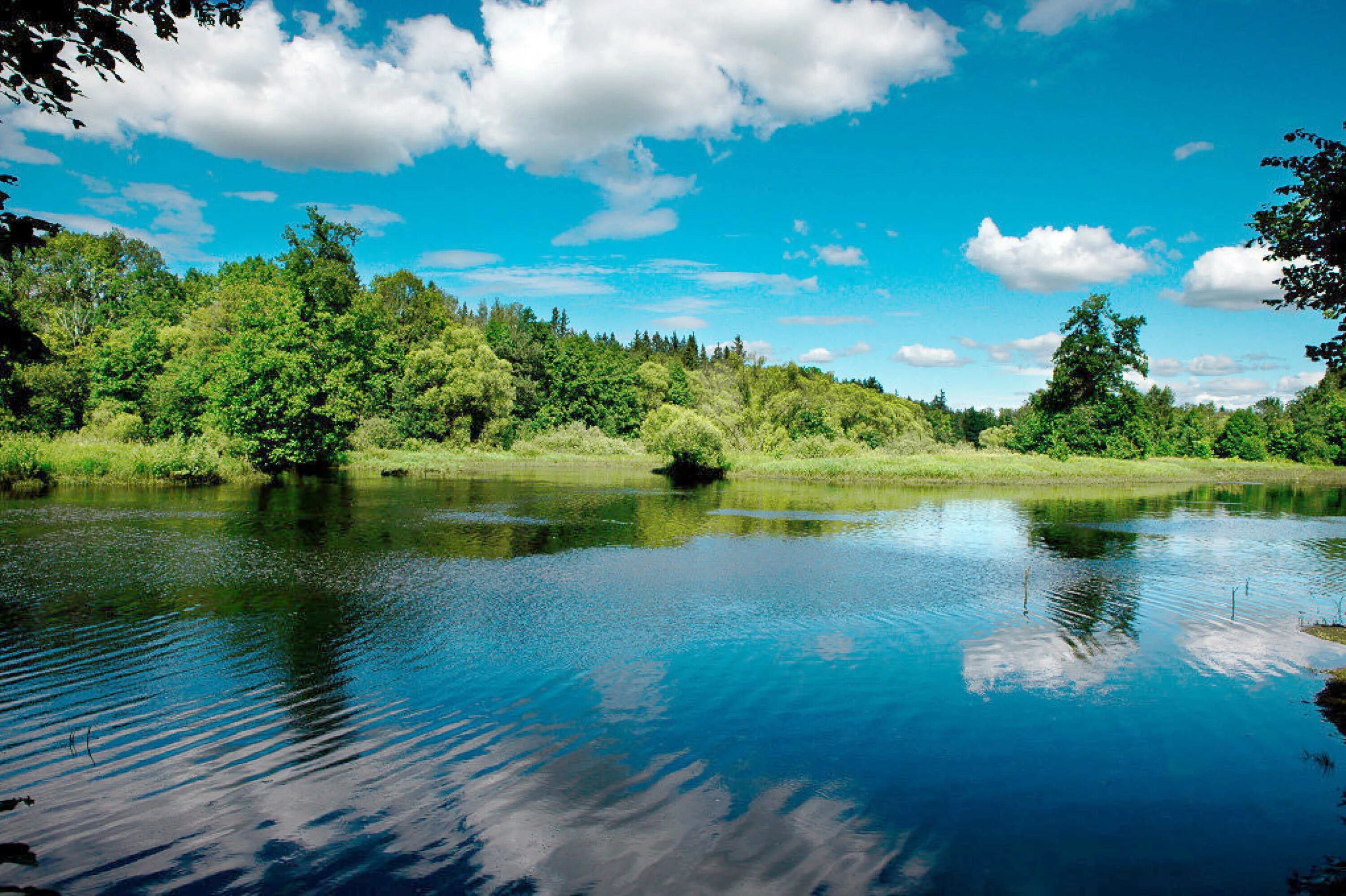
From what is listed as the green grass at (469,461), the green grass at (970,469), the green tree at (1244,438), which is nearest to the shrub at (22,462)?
the green grass at (469,461)

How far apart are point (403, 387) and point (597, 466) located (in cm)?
2555

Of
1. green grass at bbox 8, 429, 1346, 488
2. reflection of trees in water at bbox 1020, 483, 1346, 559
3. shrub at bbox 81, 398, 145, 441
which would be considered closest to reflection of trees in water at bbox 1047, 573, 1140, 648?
reflection of trees in water at bbox 1020, 483, 1346, 559

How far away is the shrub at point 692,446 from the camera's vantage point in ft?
205

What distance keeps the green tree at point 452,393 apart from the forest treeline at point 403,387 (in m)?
0.23

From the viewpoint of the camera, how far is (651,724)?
9.96 m

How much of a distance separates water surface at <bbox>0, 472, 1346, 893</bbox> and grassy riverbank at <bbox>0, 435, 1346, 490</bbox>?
2163cm

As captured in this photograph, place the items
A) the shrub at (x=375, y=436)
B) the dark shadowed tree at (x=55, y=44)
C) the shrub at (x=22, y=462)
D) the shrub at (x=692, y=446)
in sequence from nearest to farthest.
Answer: the dark shadowed tree at (x=55, y=44) < the shrub at (x=22, y=462) < the shrub at (x=692, y=446) < the shrub at (x=375, y=436)

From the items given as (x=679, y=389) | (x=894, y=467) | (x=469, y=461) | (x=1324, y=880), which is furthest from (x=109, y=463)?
(x=679, y=389)

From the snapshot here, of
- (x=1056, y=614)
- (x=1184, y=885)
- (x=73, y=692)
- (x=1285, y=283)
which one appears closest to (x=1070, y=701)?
(x=1184, y=885)

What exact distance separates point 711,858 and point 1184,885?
434 centimetres

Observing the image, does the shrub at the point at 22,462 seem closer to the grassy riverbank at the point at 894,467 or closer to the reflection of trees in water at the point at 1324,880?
the grassy riverbank at the point at 894,467

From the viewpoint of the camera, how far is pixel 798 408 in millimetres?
88688

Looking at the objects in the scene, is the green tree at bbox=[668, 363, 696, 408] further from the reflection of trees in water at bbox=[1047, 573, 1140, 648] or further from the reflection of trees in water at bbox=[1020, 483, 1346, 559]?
Result: the reflection of trees in water at bbox=[1047, 573, 1140, 648]

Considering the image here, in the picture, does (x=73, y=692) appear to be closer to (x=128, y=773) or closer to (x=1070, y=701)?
(x=128, y=773)
